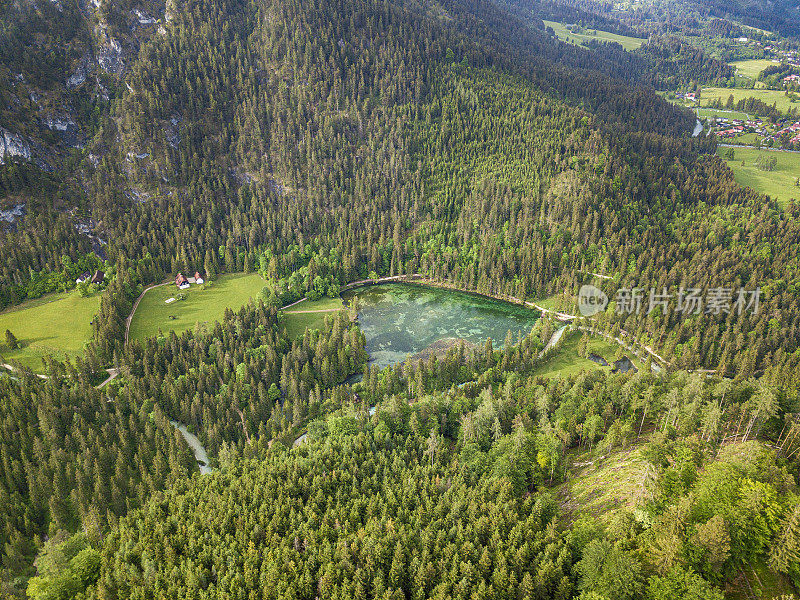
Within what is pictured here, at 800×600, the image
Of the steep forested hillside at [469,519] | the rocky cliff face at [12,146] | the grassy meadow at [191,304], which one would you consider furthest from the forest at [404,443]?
the rocky cliff face at [12,146]

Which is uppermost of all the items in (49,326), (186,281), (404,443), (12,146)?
(12,146)

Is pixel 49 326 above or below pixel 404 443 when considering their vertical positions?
below

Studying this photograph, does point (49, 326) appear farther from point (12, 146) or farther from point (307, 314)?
point (12, 146)

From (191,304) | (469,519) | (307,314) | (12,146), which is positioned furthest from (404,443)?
(12,146)

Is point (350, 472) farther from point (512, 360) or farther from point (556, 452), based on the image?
point (512, 360)

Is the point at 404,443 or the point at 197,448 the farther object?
the point at 197,448

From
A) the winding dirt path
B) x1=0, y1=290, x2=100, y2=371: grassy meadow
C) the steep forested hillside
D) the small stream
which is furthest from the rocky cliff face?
the steep forested hillside

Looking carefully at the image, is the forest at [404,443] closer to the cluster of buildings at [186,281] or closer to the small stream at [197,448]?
the small stream at [197,448]

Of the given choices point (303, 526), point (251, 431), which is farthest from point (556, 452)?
point (251, 431)
